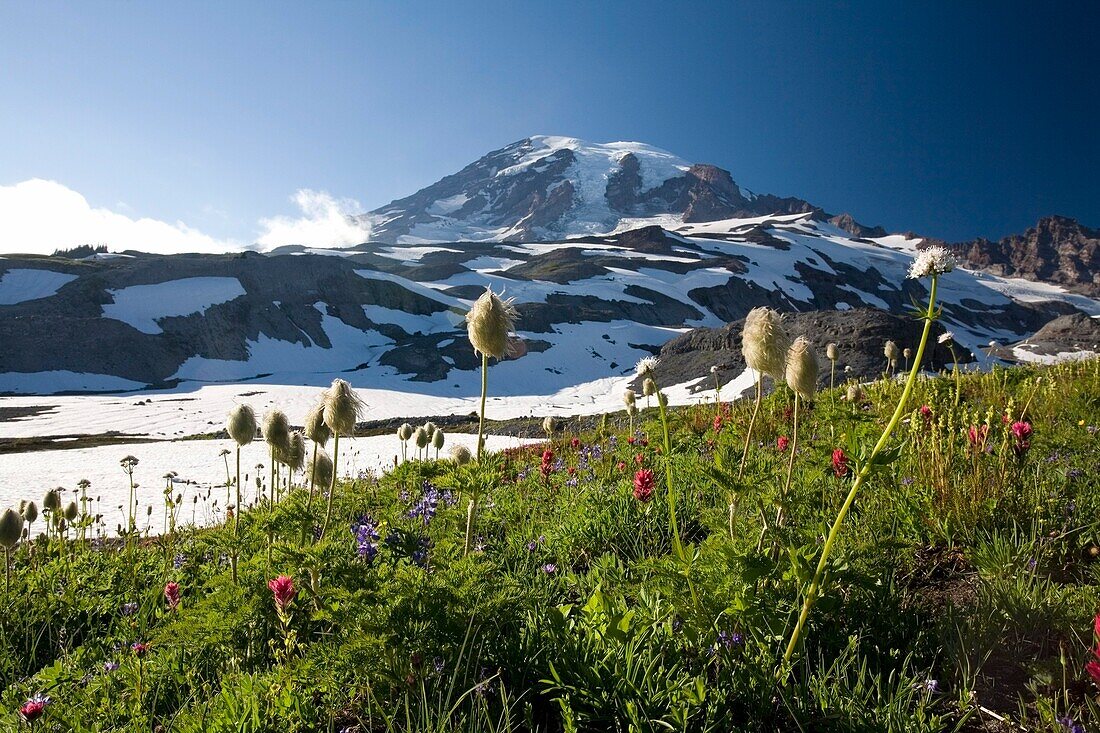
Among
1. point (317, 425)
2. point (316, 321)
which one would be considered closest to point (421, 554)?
point (317, 425)

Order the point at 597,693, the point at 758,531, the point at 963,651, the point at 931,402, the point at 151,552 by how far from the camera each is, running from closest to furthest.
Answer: the point at 597,693
the point at 963,651
the point at 758,531
the point at 151,552
the point at 931,402

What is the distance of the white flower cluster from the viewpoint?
179 cm

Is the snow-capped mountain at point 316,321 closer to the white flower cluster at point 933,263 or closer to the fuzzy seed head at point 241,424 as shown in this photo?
the fuzzy seed head at point 241,424

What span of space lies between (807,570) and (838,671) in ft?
1.46

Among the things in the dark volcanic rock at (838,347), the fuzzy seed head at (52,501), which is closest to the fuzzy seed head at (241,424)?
the fuzzy seed head at (52,501)

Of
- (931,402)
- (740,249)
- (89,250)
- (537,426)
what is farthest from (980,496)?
(740,249)

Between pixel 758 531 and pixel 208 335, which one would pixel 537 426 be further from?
pixel 208 335

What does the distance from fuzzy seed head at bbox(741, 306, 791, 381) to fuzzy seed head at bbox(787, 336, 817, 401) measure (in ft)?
0.15

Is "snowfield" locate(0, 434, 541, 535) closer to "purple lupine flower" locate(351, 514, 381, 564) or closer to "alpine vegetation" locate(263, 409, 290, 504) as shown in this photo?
"alpine vegetation" locate(263, 409, 290, 504)

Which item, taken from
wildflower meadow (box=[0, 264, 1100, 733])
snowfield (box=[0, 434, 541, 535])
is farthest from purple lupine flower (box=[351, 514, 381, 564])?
snowfield (box=[0, 434, 541, 535])

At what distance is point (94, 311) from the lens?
159 ft

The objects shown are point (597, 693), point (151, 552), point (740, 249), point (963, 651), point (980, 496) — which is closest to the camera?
point (597, 693)

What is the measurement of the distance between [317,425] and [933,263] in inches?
137

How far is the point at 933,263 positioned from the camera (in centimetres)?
182
